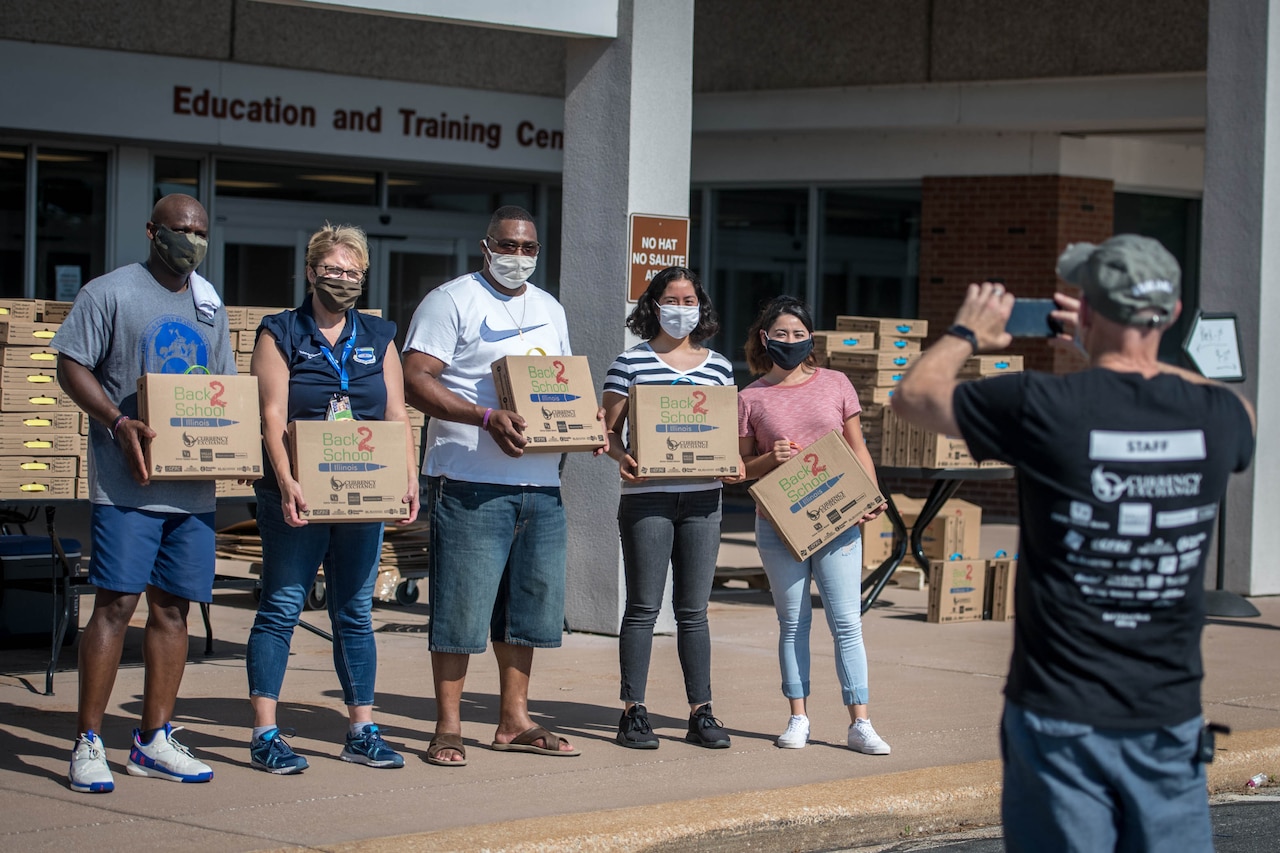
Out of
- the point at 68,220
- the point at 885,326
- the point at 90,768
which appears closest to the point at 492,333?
the point at 90,768

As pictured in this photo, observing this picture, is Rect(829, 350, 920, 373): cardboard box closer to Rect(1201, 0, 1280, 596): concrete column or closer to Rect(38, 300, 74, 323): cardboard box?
Rect(1201, 0, 1280, 596): concrete column

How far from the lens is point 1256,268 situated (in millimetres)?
11992

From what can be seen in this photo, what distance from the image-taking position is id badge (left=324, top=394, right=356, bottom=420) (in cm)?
618

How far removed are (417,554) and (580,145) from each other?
10.1ft

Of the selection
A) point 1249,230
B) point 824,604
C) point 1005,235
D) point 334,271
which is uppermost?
point 1005,235

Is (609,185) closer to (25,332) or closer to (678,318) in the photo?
(678,318)

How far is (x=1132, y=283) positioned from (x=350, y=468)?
341cm

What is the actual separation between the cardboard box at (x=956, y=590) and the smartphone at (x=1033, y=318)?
7194 millimetres

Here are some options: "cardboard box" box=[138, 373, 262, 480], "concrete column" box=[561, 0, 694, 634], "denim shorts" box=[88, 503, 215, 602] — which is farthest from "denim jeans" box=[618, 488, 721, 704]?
"concrete column" box=[561, 0, 694, 634]

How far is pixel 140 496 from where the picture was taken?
5816 mm

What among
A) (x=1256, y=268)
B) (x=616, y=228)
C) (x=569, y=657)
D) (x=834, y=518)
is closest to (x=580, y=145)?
(x=616, y=228)

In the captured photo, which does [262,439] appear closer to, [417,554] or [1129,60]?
[417,554]

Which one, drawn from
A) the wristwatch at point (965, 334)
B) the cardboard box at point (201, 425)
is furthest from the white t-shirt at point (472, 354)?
the wristwatch at point (965, 334)

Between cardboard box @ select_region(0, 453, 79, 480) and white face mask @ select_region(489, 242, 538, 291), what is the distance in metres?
3.04
